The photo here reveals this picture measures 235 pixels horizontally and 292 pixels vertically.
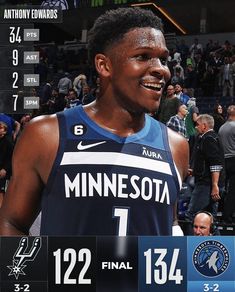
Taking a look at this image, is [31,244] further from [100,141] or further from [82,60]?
[82,60]

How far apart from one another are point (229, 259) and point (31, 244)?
508 mm

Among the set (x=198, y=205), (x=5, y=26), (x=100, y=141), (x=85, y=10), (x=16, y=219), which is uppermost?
(x=85, y=10)

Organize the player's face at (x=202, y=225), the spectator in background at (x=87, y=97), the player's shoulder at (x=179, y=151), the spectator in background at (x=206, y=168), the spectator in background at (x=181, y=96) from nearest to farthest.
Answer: the player's shoulder at (x=179, y=151) → the player's face at (x=202, y=225) → the spectator in background at (x=206, y=168) → the spectator in background at (x=181, y=96) → the spectator in background at (x=87, y=97)

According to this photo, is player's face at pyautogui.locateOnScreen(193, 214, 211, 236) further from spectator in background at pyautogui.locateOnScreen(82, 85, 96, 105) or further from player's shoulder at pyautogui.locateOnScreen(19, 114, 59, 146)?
spectator in background at pyautogui.locateOnScreen(82, 85, 96, 105)

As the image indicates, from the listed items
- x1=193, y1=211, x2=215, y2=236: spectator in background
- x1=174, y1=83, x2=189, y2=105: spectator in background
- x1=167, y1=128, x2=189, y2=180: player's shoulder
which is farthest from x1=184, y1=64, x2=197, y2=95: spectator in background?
x1=167, y1=128, x2=189, y2=180: player's shoulder

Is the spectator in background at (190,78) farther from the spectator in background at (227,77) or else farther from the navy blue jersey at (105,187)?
the navy blue jersey at (105,187)

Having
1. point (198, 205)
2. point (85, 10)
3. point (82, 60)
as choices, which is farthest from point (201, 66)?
point (198, 205)

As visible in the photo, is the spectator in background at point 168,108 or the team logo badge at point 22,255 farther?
the spectator in background at point 168,108

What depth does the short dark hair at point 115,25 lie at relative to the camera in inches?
72.7

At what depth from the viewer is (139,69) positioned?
1777 mm

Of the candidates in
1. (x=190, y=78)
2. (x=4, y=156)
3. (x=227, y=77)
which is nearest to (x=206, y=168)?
(x=4, y=156)

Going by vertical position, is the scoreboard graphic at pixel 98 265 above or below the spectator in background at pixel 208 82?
below

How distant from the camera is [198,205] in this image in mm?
7438

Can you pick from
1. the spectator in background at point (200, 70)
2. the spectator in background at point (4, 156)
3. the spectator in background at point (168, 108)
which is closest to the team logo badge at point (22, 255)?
the spectator in background at point (4, 156)
